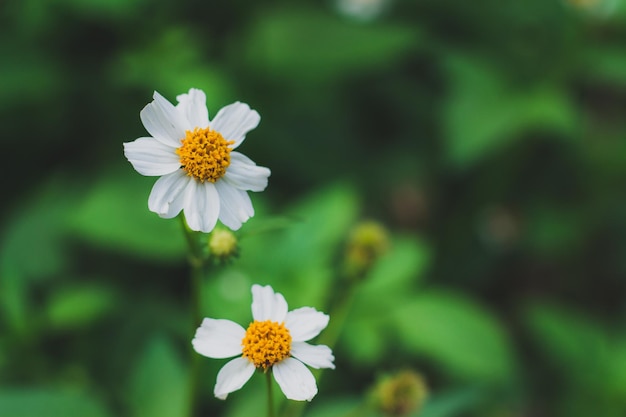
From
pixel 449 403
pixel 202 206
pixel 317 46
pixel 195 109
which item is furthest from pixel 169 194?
pixel 317 46

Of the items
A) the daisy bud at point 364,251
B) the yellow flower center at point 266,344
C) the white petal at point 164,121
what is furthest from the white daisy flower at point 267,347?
the daisy bud at point 364,251

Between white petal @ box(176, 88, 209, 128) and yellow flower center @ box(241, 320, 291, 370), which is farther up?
white petal @ box(176, 88, 209, 128)

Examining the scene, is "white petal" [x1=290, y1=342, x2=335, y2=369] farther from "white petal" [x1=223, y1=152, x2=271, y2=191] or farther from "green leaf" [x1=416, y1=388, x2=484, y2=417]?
"green leaf" [x1=416, y1=388, x2=484, y2=417]

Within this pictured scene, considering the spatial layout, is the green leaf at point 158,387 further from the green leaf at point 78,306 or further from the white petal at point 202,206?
the white petal at point 202,206

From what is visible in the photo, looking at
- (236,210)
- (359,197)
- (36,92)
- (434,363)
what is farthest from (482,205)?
(236,210)

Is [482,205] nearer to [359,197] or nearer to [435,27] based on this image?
[359,197]

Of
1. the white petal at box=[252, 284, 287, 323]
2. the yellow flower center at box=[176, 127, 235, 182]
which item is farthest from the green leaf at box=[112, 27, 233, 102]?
the white petal at box=[252, 284, 287, 323]
